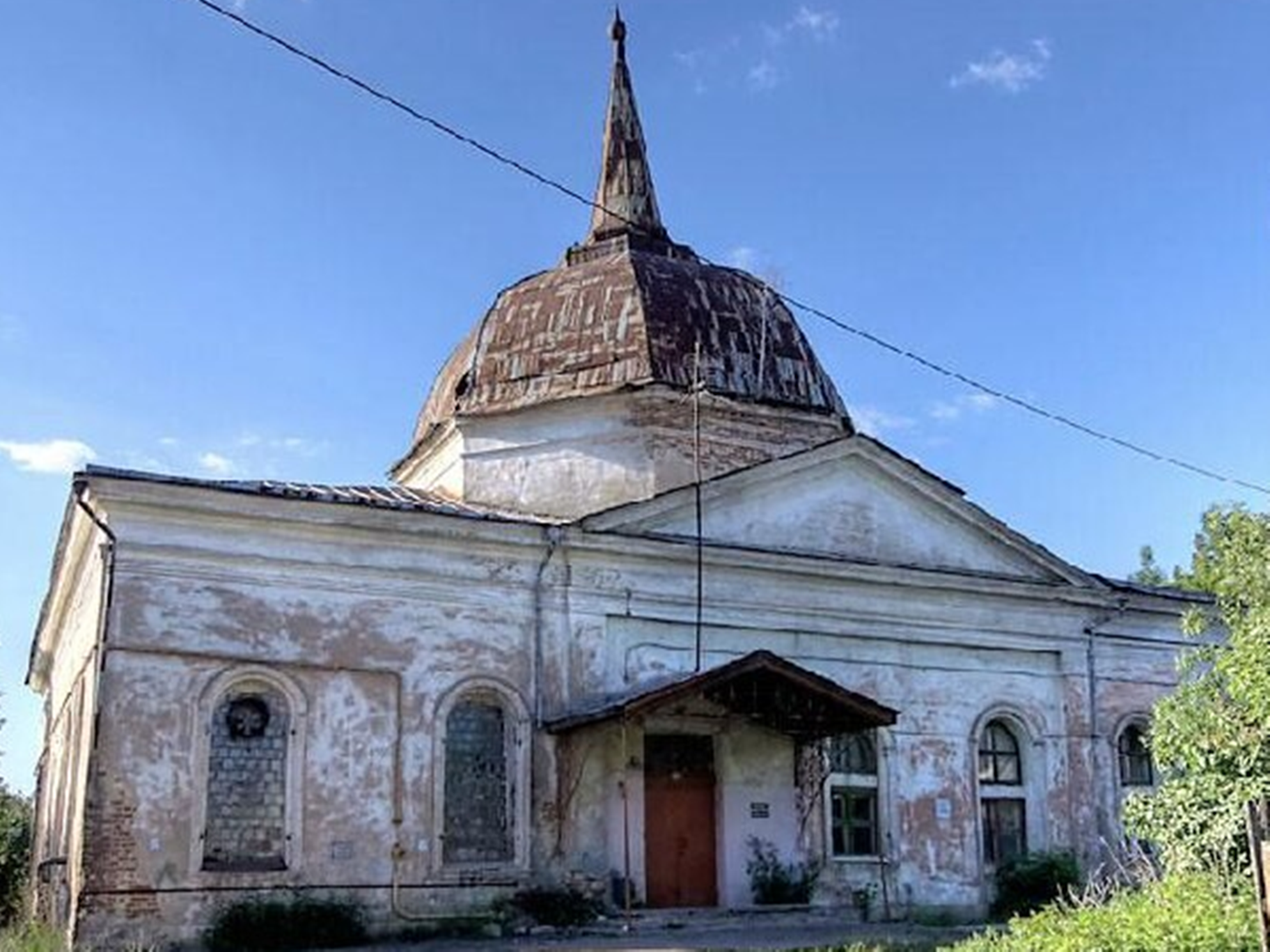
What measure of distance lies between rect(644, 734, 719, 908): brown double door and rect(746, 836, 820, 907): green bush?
48 centimetres

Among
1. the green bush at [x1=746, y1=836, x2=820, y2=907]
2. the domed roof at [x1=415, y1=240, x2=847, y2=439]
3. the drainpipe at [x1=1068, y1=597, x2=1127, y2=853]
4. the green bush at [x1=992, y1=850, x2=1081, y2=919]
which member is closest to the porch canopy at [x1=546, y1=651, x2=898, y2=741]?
the green bush at [x1=746, y1=836, x2=820, y2=907]

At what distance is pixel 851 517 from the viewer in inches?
744

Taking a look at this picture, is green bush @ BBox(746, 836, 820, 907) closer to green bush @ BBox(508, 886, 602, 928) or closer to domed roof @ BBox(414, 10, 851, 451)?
green bush @ BBox(508, 886, 602, 928)

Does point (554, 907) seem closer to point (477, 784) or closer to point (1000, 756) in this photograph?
point (477, 784)

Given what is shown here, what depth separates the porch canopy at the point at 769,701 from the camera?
15227 mm

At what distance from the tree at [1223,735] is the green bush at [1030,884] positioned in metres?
5.22

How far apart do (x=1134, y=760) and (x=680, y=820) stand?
25.3ft

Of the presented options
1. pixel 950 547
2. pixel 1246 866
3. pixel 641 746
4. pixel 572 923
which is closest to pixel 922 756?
pixel 950 547

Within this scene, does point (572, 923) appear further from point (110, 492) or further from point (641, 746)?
point (110, 492)

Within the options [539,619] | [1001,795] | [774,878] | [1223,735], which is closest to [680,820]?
[774,878]

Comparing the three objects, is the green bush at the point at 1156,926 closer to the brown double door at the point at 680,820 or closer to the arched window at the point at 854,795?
the brown double door at the point at 680,820

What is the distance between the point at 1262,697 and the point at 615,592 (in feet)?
25.0

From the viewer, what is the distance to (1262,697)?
11.3 meters

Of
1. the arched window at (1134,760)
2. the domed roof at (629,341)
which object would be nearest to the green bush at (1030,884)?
the arched window at (1134,760)
